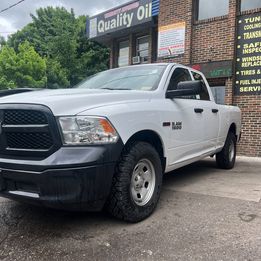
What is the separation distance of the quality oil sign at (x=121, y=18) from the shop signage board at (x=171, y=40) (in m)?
0.94

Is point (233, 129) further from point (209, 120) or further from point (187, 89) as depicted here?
point (187, 89)

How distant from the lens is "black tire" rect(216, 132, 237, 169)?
6.69 metres

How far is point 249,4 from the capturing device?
31.2 ft

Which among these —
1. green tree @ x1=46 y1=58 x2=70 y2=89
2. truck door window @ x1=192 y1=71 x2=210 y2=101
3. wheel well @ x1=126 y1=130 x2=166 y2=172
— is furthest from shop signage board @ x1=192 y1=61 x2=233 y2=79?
green tree @ x1=46 y1=58 x2=70 y2=89

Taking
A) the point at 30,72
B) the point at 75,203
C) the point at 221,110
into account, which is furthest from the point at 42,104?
the point at 30,72

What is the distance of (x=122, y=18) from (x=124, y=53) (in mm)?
1854

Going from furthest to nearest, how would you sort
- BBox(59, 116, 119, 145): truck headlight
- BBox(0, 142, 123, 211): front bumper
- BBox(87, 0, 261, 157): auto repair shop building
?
BBox(87, 0, 261, 157): auto repair shop building, BBox(59, 116, 119, 145): truck headlight, BBox(0, 142, 123, 211): front bumper

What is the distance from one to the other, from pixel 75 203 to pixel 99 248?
0.47m

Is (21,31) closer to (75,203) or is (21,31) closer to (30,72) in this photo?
(30,72)

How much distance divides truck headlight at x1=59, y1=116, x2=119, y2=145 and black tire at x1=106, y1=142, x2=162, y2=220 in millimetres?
367

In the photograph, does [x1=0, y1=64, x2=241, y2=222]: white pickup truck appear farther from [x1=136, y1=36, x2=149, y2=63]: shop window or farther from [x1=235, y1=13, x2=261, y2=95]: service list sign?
[x1=136, y1=36, x2=149, y2=63]: shop window

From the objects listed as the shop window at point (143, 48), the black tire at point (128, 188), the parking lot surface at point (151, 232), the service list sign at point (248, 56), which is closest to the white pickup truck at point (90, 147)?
the black tire at point (128, 188)

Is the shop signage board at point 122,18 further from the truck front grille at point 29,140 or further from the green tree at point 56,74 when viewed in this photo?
the truck front grille at point 29,140

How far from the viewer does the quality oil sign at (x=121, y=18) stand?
1206 cm
